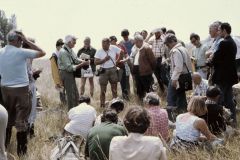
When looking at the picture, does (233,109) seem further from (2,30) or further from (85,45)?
(2,30)

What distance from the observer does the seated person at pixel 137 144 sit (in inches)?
205

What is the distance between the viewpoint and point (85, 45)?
547 inches

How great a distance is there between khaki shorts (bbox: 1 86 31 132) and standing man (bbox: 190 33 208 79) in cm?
465

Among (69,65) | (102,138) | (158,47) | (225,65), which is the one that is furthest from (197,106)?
(158,47)

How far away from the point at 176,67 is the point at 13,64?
3183 mm

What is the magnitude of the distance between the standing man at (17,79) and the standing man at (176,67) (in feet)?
9.10

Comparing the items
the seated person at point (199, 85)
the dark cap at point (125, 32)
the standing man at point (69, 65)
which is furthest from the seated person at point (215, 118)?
the dark cap at point (125, 32)

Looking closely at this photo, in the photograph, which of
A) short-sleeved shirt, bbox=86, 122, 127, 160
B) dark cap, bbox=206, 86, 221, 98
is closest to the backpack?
short-sleeved shirt, bbox=86, 122, 127, 160

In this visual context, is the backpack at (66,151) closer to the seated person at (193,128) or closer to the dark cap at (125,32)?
the seated person at (193,128)

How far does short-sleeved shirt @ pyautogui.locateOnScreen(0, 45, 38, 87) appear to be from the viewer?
759 centimetres

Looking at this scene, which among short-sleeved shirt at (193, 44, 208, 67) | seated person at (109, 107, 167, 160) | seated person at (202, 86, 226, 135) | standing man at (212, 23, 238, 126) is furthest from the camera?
short-sleeved shirt at (193, 44, 208, 67)

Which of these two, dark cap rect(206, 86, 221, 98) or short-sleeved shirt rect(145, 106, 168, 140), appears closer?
short-sleeved shirt rect(145, 106, 168, 140)

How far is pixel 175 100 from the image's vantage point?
9891 mm

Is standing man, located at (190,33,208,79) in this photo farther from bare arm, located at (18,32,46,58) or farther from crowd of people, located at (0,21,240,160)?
bare arm, located at (18,32,46,58)
